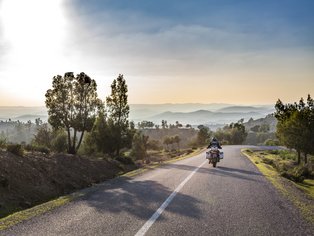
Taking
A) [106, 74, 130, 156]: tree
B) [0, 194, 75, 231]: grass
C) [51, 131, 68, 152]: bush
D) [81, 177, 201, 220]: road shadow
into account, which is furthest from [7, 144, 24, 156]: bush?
[51, 131, 68, 152]: bush

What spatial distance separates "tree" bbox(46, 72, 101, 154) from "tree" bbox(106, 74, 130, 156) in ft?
12.4

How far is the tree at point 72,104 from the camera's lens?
45.1m

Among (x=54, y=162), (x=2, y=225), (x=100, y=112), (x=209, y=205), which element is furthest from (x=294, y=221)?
(x=100, y=112)

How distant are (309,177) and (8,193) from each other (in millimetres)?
23955

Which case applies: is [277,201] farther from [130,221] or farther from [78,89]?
[78,89]

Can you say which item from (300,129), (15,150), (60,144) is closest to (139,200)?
(15,150)

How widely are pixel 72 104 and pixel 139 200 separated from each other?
1426 inches

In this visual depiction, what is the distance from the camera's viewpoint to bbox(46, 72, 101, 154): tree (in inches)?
1774

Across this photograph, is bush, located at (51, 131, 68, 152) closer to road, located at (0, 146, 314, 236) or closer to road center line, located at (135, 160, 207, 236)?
road, located at (0, 146, 314, 236)

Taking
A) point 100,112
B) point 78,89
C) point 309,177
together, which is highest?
point 78,89

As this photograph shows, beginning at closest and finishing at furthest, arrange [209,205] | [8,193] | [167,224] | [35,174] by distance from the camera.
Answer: [167,224] → [209,205] → [8,193] → [35,174]

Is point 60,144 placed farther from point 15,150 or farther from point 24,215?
point 24,215

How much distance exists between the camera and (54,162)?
20.8 metres

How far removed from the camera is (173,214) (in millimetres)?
9328
